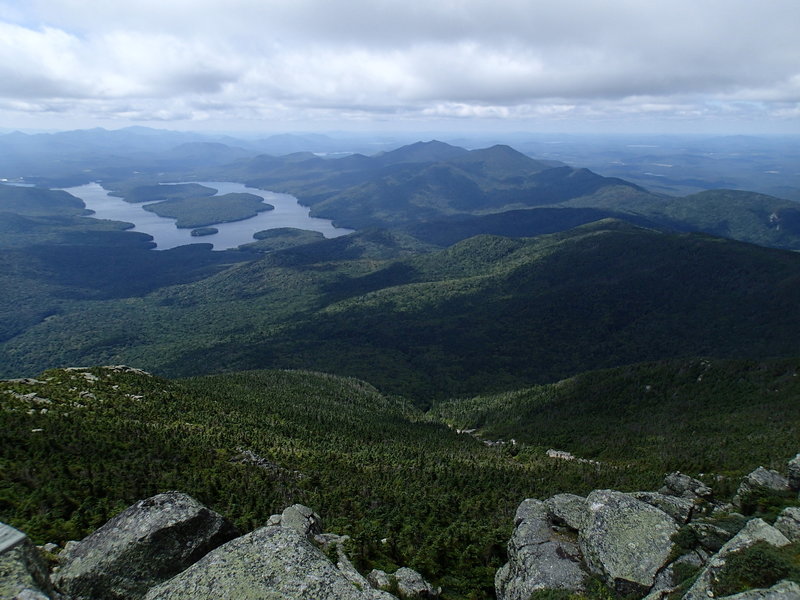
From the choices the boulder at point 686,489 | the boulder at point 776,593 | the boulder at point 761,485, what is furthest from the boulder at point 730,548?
the boulder at point 686,489

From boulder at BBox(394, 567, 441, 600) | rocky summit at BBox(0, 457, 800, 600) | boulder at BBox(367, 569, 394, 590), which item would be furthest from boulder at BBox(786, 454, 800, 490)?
boulder at BBox(367, 569, 394, 590)

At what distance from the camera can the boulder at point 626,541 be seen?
28000mm

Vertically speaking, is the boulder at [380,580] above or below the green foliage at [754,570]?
below

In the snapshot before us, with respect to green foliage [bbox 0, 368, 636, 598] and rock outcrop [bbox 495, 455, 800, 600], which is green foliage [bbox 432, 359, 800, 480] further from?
rock outcrop [bbox 495, 455, 800, 600]

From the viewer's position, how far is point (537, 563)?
3175 cm

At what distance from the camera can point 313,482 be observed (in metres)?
63.2

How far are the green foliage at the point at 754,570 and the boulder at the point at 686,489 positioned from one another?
22577mm

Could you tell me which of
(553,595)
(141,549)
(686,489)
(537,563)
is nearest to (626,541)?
(537,563)

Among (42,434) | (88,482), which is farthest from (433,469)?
(42,434)

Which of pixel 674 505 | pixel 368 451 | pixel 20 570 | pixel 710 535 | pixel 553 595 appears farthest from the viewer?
pixel 368 451

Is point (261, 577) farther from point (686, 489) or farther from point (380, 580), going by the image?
point (686, 489)

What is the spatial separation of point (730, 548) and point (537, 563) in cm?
1226

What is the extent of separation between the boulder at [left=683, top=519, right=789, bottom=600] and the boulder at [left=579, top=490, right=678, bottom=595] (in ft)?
17.4

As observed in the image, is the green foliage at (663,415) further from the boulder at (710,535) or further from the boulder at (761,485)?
the boulder at (710,535)
